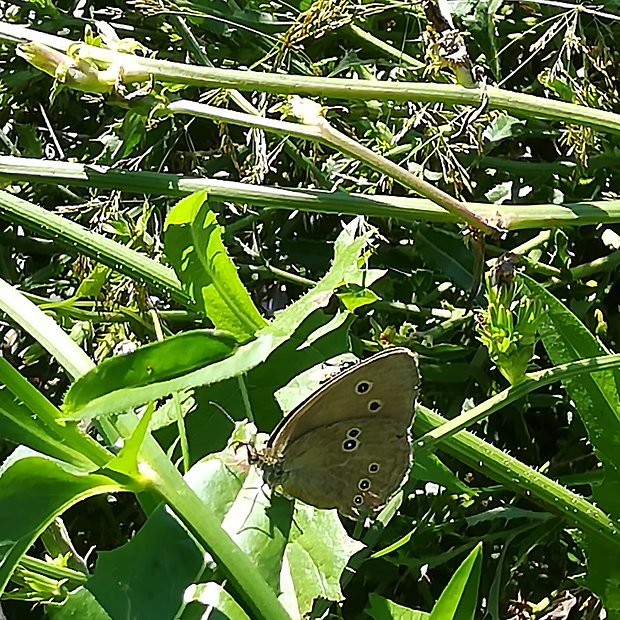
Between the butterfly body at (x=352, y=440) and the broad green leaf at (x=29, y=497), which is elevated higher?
the broad green leaf at (x=29, y=497)

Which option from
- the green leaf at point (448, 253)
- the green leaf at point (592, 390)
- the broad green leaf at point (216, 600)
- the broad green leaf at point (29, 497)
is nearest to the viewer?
the broad green leaf at point (29, 497)

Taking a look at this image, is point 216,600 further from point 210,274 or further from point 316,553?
point 210,274

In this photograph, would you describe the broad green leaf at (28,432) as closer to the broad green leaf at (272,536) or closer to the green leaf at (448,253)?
the broad green leaf at (272,536)

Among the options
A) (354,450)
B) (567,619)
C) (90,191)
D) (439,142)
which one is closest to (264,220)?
(90,191)

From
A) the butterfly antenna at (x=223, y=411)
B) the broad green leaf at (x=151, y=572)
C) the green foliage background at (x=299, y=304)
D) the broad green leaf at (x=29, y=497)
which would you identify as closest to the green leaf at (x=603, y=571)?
the green foliage background at (x=299, y=304)

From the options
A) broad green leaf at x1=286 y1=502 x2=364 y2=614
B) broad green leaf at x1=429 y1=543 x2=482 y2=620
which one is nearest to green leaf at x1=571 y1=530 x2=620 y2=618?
broad green leaf at x1=429 y1=543 x2=482 y2=620

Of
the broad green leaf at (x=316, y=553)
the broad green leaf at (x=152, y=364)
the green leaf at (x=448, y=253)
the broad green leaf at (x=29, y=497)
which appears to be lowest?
the broad green leaf at (x=316, y=553)
